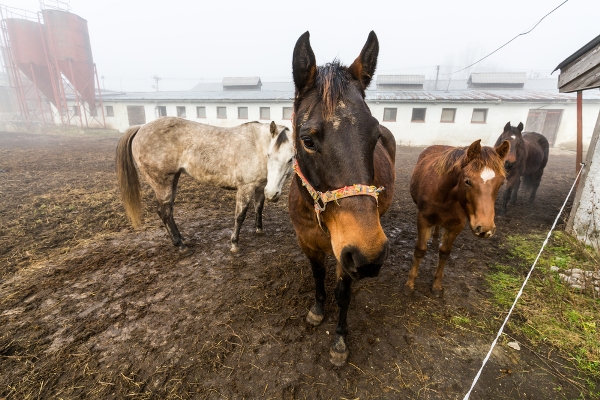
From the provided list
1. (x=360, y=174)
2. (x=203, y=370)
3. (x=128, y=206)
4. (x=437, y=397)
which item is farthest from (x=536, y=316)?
(x=128, y=206)

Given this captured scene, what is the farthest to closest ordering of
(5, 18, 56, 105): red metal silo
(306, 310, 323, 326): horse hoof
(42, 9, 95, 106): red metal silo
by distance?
(5, 18, 56, 105): red metal silo < (42, 9, 95, 106): red metal silo < (306, 310, 323, 326): horse hoof

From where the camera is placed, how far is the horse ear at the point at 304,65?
1.62m

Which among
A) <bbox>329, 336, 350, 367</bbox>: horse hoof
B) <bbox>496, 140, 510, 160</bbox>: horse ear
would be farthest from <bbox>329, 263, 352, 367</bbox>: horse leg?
<bbox>496, 140, 510, 160</bbox>: horse ear

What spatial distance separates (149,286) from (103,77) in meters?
103

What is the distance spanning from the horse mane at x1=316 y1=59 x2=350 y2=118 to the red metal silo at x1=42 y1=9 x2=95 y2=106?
31.7m

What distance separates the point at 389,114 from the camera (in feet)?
66.7

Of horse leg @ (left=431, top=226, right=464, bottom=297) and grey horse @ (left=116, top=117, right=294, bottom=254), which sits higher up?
grey horse @ (left=116, top=117, right=294, bottom=254)

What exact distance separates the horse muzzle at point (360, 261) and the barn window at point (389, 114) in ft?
69.9

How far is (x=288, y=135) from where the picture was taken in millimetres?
3805

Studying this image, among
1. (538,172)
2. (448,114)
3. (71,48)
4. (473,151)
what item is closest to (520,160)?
(538,172)

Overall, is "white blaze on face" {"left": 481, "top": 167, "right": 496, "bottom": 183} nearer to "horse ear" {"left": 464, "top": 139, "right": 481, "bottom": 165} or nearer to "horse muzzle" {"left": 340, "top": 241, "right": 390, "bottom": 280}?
"horse ear" {"left": 464, "top": 139, "right": 481, "bottom": 165}

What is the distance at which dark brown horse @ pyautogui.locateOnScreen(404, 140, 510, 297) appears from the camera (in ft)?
8.01

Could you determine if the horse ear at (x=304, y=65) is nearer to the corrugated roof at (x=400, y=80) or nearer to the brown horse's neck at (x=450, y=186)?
the brown horse's neck at (x=450, y=186)

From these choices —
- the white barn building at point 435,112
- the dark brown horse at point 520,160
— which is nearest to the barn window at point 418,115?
the white barn building at point 435,112
